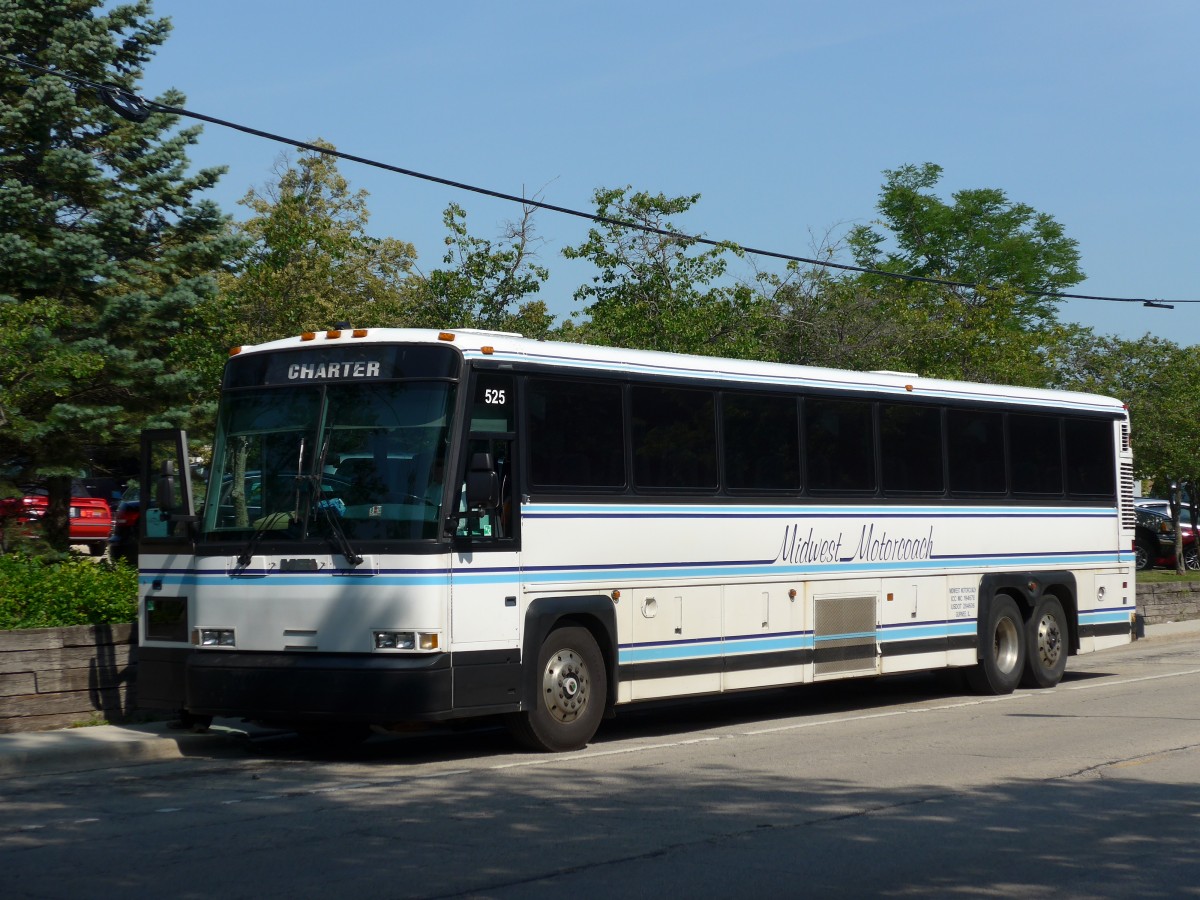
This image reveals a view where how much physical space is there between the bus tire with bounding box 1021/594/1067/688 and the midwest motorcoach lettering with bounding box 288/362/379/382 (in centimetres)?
940

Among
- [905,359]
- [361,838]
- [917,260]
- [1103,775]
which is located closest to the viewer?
[361,838]

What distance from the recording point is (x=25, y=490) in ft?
80.5

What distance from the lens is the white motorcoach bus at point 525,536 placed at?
1193 cm

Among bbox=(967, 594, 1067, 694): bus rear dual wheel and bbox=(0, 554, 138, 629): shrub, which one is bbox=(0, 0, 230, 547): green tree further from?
bbox=(967, 594, 1067, 694): bus rear dual wheel

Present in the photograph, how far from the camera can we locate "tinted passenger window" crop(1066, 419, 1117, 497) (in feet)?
63.6

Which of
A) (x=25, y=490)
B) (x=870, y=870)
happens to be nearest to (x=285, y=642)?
(x=870, y=870)

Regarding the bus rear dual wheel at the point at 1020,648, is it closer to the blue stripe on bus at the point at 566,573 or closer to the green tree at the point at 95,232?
the blue stripe on bus at the point at 566,573

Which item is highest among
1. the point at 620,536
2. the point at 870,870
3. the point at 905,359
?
the point at 905,359

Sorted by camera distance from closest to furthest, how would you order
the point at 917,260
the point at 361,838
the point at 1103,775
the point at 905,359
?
the point at 361,838
the point at 1103,775
the point at 905,359
the point at 917,260

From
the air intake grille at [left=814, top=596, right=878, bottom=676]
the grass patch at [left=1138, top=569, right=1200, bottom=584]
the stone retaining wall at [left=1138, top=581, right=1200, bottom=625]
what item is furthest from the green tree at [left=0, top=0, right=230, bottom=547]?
the grass patch at [left=1138, top=569, right=1200, bottom=584]

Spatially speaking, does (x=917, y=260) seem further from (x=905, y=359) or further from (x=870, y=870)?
(x=870, y=870)

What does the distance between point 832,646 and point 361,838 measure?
25.1 feet

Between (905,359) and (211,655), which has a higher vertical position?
(905,359)

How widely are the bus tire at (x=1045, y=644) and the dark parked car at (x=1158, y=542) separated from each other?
2299 cm
